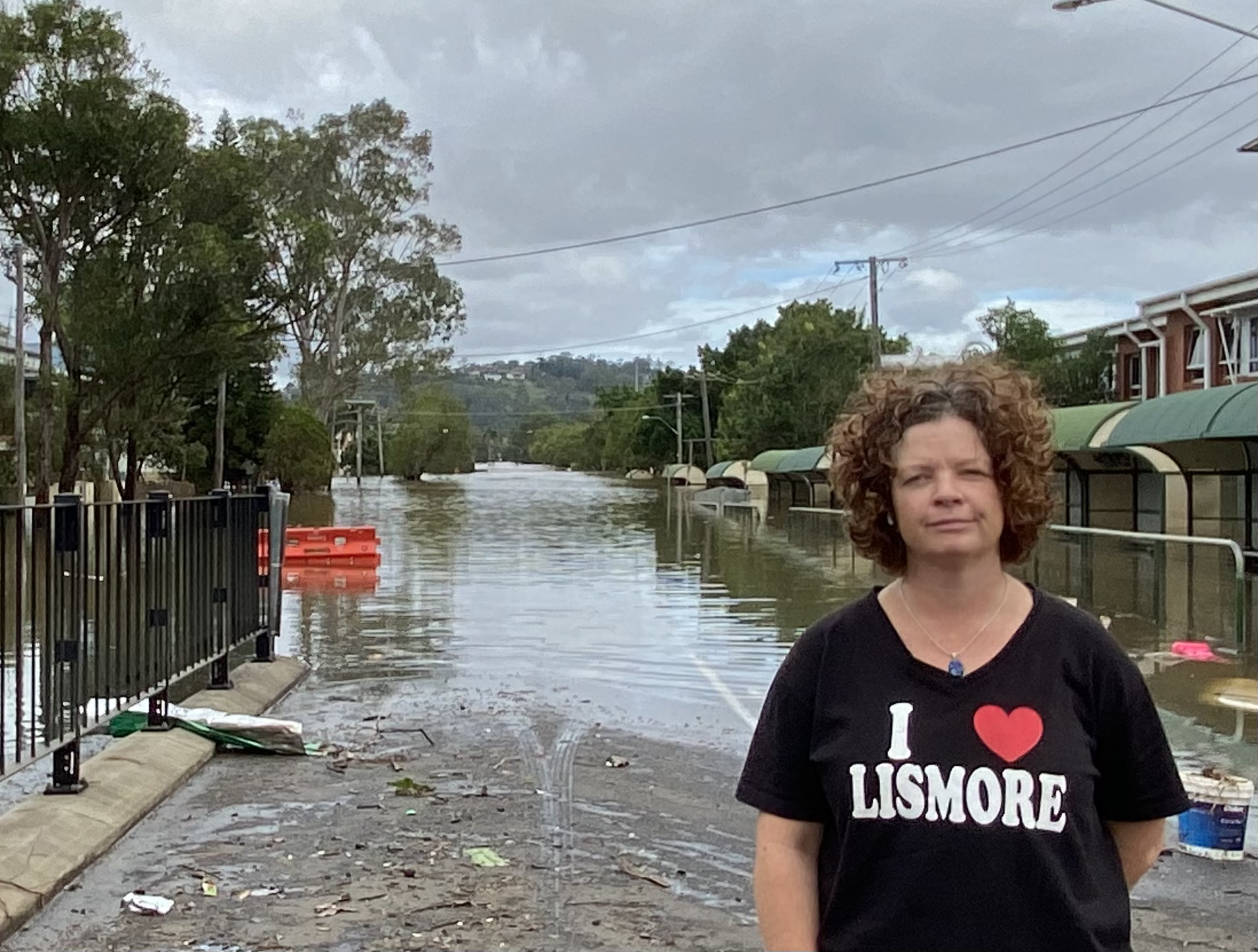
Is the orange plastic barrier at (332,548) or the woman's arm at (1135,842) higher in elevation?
the woman's arm at (1135,842)

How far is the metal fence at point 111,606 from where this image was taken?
18.9 ft

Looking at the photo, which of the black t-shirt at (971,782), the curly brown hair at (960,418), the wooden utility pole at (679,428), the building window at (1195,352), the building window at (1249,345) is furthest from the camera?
the wooden utility pole at (679,428)

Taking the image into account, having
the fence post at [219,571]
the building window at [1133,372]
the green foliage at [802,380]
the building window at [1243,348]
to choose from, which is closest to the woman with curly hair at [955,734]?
the fence post at [219,571]

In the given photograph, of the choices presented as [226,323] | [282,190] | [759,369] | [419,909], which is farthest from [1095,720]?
[759,369]

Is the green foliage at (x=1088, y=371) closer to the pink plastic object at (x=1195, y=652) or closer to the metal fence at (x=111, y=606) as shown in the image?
the pink plastic object at (x=1195, y=652)

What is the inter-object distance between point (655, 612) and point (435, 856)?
9838 millimetres

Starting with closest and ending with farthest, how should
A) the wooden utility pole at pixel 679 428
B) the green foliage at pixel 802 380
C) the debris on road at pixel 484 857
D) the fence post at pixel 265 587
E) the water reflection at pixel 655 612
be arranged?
the debris on road at pixel 484 857 → the fence post at pixel 265 587 → the water reflection at pixel 655 612 → the green foliage at pixel 802 380 → the wooden utility pole at pixel 679 428

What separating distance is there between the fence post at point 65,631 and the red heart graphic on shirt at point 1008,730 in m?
4.59

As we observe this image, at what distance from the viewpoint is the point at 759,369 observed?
2783 inches

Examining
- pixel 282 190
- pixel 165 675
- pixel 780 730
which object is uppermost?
pixel 282 190

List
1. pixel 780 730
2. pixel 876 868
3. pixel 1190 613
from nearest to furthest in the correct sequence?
pixel 876 868, pixel 780 730, pixel 1190 613

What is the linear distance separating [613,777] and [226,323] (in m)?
23.4

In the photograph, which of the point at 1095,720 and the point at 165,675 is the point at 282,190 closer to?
the point at 165,675

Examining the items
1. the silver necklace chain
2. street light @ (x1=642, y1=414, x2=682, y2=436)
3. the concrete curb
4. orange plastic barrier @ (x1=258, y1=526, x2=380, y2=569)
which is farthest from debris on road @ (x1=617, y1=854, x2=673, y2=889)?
street light @ (x1=642, y1=414, x2=682, y2=436)
